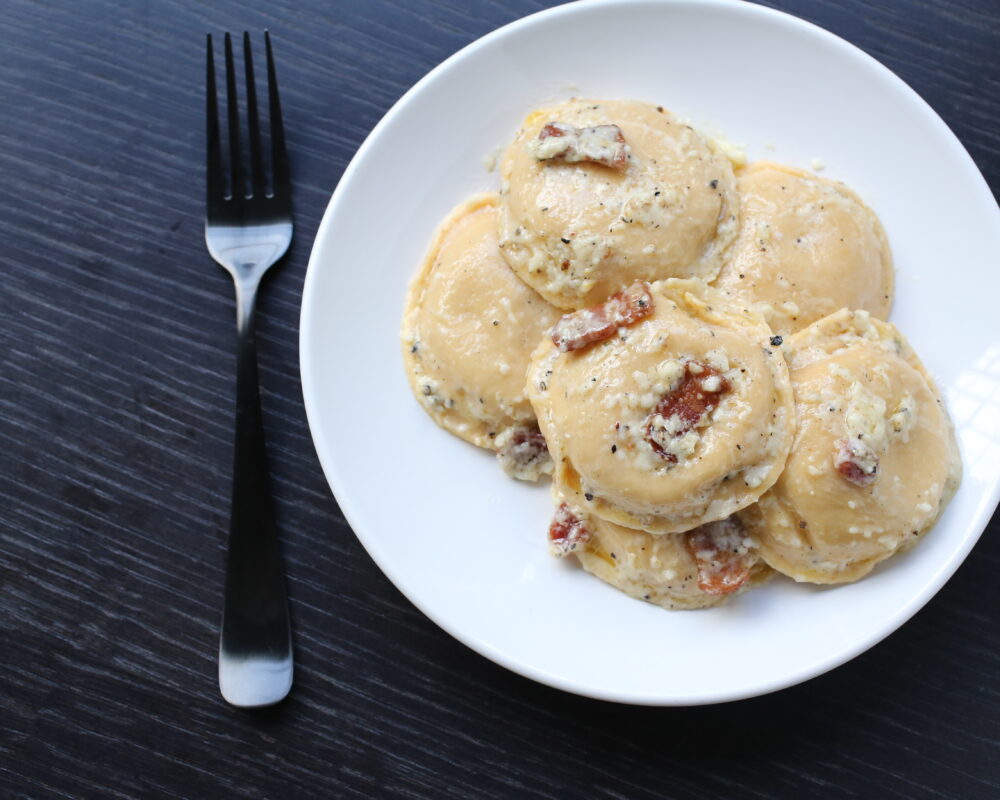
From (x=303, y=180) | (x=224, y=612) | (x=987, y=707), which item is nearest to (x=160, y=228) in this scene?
(x=303, y=180)

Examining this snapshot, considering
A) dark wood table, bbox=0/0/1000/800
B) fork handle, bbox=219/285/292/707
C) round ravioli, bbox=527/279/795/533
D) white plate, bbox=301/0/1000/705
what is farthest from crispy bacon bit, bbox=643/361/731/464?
fork handle, bbox=219/285/292/707

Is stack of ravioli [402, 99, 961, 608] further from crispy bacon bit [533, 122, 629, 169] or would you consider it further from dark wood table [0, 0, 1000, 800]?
dark wood table [0, 0, 1000, 800]

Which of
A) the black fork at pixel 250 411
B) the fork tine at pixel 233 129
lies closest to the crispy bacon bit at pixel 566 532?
the black fork at pixel 250 411

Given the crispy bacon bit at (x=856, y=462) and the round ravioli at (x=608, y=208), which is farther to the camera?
the round ravioli at (x=608, y=208)

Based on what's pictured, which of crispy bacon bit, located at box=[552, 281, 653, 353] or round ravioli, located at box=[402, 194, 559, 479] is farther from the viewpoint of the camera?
round ravioli, located at box=[402, 194, 559, 479]

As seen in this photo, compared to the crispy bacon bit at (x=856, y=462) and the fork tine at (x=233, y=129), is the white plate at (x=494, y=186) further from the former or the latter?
the fork tine at (x=233, y=129)

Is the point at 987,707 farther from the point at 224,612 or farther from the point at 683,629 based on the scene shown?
the point at 224,612
